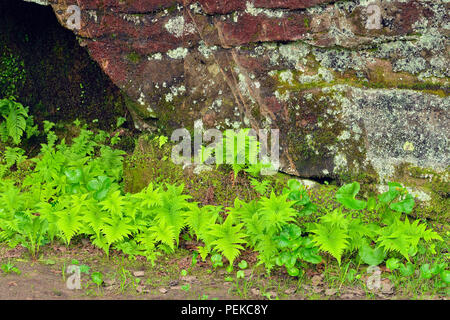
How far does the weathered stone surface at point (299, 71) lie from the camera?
18.6 ft

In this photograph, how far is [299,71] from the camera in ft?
19.7

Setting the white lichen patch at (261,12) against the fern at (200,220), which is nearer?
the fern at (200,220)

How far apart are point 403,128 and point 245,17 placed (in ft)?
7.25

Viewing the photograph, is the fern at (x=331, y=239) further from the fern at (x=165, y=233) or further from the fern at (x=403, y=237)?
the fern at (x=165, y=233)

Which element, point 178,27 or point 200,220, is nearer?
point 200,220

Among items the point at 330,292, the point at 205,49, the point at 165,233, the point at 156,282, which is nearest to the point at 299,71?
the point at 205,49

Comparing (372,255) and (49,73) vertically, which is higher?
(49,73)

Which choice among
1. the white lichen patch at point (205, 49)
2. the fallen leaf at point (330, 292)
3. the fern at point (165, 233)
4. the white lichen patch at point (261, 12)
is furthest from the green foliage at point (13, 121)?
the fallen leaf at point (330, 292)

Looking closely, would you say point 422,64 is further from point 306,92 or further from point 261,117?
point 261,117

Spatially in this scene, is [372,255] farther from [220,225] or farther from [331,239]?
[220,225]

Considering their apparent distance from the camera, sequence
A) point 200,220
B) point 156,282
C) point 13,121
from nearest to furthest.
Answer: point 156,282 < point 200,220 < point 13,121

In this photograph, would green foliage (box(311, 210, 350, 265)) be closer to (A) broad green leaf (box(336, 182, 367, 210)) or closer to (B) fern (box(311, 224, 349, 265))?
(B) fern (box(311, 224, 349, 265))

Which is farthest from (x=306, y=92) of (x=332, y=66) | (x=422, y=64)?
(x=422, y=64)

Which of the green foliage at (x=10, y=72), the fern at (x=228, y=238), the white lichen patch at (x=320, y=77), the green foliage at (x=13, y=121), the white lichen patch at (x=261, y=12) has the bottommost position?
the fern at (x=228, y=238)
